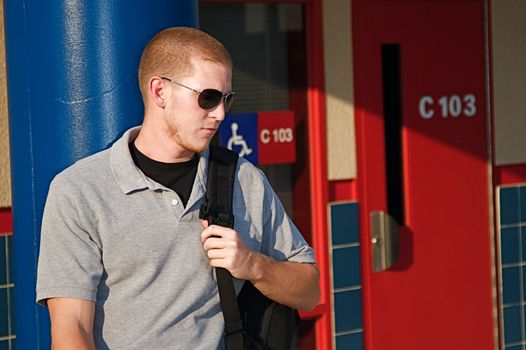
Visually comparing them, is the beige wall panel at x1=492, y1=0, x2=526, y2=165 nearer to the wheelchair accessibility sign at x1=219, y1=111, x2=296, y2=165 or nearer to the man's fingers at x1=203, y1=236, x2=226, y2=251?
the wheelchair accessibility sign at x1=219, y1=111, x2=296, y2=165

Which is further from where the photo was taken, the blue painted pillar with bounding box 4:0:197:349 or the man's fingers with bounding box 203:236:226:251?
the blue painted pillar with bounding box 4:0:197:349

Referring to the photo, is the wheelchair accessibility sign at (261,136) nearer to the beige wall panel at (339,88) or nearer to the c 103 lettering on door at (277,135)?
the c 103 lettering on door at (277,135)

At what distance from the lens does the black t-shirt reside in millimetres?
2863

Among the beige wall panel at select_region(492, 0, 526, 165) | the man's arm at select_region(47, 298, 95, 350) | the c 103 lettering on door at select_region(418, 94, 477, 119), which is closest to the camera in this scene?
the man's arm at select_region(47, 298, 95, 350)

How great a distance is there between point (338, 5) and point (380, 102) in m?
0.55

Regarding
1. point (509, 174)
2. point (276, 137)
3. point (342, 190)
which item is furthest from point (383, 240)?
point (509, 174)

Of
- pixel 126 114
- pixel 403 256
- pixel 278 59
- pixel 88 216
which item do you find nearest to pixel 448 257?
pixel 403 256

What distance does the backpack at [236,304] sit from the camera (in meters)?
2.84

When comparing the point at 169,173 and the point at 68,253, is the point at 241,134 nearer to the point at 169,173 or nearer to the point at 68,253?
the point at 169,173

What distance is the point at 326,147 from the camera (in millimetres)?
5805

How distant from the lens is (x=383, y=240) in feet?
19.6

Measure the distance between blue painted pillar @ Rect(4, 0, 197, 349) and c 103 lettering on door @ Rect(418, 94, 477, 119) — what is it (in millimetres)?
3004

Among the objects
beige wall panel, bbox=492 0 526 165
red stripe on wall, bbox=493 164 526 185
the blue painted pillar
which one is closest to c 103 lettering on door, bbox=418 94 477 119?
beige wall panel, bbox=492 0 526 165

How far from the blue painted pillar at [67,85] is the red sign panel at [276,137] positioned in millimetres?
2322
